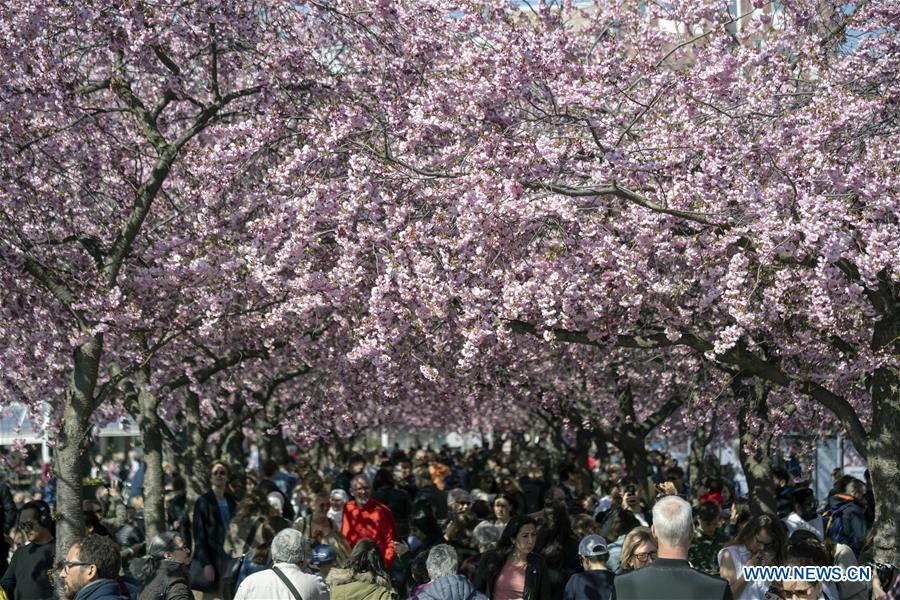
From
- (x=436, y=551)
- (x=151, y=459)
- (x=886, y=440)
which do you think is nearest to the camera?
(x=436, y=551)

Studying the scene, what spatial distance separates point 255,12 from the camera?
12.4 m

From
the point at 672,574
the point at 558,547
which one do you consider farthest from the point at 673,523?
the point at 558,547

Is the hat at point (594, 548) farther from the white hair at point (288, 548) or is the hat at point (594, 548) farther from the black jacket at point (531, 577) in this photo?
the white hair at point (288, 548)

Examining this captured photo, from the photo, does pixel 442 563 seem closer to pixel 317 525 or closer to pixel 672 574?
pixel 672 574

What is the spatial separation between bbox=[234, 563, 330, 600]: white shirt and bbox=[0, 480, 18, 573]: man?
22.8ft

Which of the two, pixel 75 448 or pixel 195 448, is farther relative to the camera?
pixel 195 448

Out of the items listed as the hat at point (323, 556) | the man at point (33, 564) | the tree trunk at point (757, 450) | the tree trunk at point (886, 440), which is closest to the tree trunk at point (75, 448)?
the man at point (33, 564)

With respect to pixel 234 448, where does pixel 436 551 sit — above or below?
below

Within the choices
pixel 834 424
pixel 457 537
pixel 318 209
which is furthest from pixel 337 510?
pixel 834 424

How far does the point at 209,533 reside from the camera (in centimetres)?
1203

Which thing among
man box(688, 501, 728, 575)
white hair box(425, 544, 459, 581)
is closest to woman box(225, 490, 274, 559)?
white hair box(425, 544, 459, 581)

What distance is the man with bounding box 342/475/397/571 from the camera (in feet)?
37.7

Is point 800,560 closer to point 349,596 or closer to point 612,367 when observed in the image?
point 349,596

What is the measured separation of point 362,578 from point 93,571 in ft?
8.27
